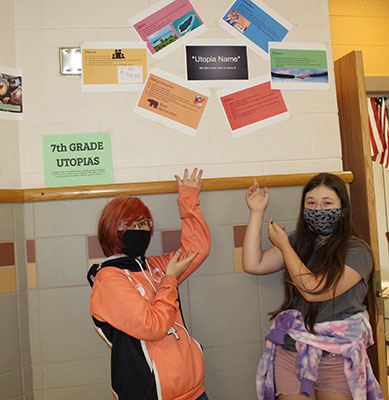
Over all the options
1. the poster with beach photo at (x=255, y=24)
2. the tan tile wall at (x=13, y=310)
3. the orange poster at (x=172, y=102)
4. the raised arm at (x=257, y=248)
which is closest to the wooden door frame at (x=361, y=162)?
the poster with beach photo at (x=255, y=24)

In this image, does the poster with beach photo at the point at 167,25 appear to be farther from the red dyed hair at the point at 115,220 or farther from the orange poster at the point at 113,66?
the red dyed hair at the point at 115,220

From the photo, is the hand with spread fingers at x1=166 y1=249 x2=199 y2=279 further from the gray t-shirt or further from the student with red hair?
the gray t-shirt

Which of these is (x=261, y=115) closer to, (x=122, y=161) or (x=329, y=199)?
(x=329, y=199)

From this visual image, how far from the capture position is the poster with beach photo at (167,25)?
2.09 meters

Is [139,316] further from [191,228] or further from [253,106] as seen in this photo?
[253,106]

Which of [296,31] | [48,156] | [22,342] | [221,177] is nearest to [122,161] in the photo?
[48,156]

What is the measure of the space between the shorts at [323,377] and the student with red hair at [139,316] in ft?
1.15

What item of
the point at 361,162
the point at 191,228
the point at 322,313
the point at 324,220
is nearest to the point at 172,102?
the point at 191,228

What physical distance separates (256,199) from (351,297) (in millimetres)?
607

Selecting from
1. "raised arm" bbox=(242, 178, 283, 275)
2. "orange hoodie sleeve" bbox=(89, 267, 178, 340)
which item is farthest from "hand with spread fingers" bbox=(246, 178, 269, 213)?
"orange hoodie sleeve" bbox=(89, 267, 178, 340)

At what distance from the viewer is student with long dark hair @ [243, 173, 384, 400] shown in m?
1.66

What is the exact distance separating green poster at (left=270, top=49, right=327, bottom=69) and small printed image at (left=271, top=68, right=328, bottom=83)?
17 millimetres

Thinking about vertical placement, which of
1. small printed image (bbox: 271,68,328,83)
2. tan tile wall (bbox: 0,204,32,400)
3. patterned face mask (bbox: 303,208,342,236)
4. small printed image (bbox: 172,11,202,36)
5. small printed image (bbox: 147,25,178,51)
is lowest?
tan tile wall (bbox: 0,204,32,400)

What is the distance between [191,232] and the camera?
1908 millimetres
